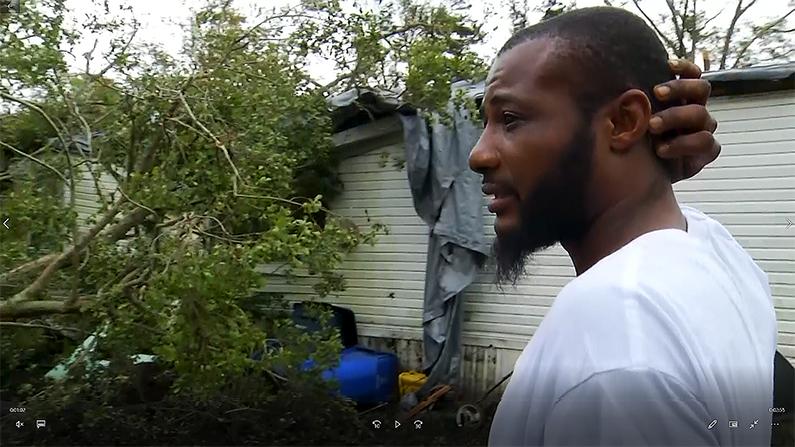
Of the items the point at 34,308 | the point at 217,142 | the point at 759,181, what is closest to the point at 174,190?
the point at 217,142

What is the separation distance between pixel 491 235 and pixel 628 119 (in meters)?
1.28

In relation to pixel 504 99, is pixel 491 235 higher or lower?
lower

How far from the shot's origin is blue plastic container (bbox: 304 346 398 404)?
2.24 metres

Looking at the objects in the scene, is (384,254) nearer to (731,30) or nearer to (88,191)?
(88,191)

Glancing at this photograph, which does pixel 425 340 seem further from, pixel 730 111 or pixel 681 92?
pixel 681 92

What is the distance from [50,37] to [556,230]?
164 cm

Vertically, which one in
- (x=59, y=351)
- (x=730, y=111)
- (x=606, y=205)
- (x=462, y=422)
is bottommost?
(x=462, y=422)

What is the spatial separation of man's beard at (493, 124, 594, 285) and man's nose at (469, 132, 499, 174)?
0.03m

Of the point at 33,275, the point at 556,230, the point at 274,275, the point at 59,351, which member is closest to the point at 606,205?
the point at 556,230

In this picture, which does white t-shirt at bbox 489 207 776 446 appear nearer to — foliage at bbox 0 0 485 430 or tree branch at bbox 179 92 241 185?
foliage at bbox 0 0 485 430

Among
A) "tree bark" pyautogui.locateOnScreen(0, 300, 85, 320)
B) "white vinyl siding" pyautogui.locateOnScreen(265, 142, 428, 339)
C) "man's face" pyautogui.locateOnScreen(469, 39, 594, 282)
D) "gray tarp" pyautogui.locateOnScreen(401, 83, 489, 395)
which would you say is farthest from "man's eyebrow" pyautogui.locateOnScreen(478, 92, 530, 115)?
"white vinyl siding" pyautogui.locateOnScreen(265, 142, 428, 339)

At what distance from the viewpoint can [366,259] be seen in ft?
8.56

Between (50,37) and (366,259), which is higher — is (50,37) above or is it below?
above

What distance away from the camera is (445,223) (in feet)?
7.96
